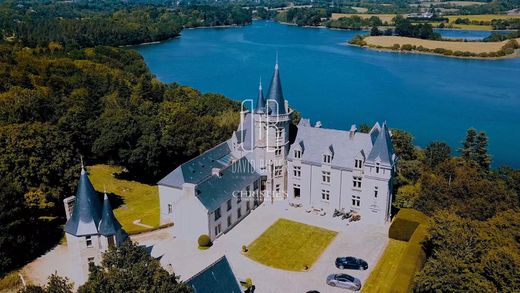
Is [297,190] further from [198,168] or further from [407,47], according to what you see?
[407,47]

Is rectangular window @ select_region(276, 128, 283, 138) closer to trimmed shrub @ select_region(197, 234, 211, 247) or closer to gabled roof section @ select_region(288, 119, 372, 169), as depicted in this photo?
gabled roof section @ select_region(288, 119, 372, 169)

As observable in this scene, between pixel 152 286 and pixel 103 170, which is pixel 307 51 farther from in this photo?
pixel 152 286

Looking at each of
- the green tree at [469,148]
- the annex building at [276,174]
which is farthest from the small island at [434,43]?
the annex building at [276,174]

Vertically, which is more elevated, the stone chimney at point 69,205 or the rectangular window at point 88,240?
the stone chimney at point 69,205

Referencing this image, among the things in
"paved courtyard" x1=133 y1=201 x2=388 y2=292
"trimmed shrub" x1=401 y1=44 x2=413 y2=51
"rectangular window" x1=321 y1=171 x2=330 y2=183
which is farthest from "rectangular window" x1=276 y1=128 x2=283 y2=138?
"trimmed shrub" x1=401 y1=44 x2=413 y2=51

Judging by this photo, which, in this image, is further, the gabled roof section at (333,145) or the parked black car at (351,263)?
the gabled roof section at (333,145)

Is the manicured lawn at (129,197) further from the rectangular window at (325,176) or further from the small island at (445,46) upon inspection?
the small island at (445,46)

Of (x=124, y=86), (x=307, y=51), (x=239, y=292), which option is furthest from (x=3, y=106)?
(x=307, y=51)
